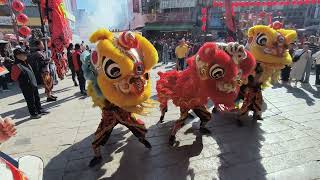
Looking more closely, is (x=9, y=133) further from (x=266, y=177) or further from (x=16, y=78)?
(x=16, y=78)

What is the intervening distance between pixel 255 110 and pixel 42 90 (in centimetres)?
679

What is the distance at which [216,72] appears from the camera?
138 inches

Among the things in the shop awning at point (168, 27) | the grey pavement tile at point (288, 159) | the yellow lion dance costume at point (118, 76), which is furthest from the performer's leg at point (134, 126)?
the shop awning at point (168, 27)

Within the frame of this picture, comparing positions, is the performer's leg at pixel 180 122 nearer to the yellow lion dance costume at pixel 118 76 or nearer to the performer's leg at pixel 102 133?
the yellow lion dance costume at pixel 118 76

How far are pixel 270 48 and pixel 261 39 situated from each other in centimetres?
24

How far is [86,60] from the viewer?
379cm

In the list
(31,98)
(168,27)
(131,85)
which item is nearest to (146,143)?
(131,85)

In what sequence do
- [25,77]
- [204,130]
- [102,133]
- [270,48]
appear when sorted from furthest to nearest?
[25,77], [270,48], [204,130], [102,133]

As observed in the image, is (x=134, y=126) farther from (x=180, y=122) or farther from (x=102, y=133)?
(x=180, y=122)

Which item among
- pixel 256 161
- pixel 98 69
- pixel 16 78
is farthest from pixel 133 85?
pixel 16 78

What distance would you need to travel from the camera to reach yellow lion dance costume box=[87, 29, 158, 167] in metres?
3.23

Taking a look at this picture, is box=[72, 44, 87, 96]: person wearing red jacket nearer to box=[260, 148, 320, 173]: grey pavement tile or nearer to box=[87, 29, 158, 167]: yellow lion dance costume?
box=[87, 29, 158, 167]: yellow lion dance costume

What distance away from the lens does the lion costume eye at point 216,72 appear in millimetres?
3508

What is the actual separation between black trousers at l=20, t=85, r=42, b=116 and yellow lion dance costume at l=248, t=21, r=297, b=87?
4539mm
